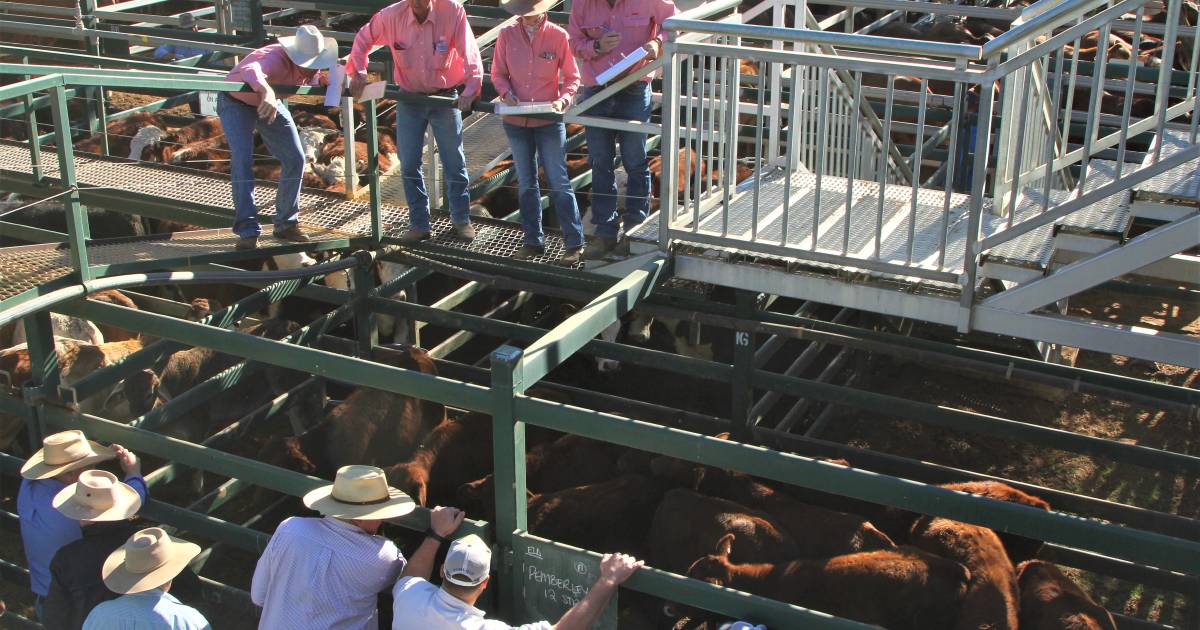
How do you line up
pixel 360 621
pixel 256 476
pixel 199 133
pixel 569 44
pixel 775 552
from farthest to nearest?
pixel 199 133, pixel 569 44, pixel 775 552, pixel 256 476, pixel 360 621

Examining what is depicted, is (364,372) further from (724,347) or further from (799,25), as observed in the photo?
(724,347)

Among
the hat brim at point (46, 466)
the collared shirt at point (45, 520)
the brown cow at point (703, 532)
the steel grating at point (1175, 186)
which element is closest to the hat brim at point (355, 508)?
the collared shirt at point (45, 520)

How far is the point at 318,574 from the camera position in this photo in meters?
4.75

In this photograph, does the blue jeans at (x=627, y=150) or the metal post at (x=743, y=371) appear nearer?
the blue jeans at (x=627, y=150)

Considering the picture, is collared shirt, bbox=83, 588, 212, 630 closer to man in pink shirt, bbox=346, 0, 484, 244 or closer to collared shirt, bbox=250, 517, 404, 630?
collared shirt, bbox=250, 517, 404, 630

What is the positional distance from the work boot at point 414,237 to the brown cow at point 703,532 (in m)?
2.16

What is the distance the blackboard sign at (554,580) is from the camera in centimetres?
486

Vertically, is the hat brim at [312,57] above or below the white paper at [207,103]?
above

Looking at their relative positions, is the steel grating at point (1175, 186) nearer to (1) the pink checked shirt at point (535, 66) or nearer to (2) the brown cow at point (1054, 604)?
(2) the brown cow at point (1054, 604)

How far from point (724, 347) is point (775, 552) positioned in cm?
384

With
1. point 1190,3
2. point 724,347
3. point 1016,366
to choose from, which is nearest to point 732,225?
point 1016,366

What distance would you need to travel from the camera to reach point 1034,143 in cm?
588

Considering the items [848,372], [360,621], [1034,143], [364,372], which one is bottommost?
[848,372]

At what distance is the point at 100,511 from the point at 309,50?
3.10m
